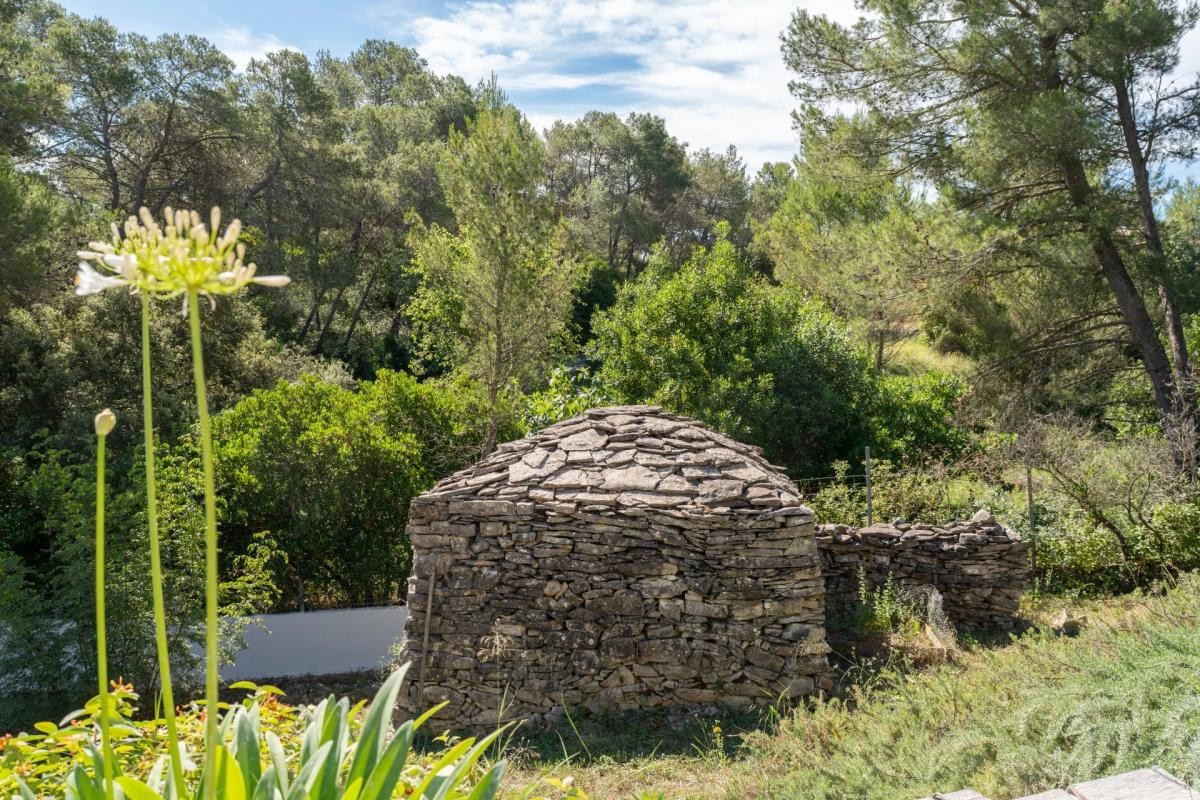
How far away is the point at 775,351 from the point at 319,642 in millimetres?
8113

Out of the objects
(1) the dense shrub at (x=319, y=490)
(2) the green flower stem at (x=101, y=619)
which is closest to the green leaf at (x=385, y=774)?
(2) the green flower stem at (x=101, y=619)

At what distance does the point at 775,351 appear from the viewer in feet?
44.5

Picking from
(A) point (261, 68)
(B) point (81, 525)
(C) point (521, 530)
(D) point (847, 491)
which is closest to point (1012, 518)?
(D) point (847, 491)

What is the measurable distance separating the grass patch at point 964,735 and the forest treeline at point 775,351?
164 inches

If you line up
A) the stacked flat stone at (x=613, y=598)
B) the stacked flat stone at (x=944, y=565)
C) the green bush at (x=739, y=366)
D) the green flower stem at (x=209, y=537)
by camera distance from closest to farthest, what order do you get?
the green flower stem at (x=209, y=537)
the stacked flat stone at (x=613, y=598)
the stacked flat stone at (x=944, y=565)
the green bush at (x=739, y=366)

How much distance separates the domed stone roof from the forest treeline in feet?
9.66

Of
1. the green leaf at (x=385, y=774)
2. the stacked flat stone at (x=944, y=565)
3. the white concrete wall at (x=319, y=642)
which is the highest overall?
the green leaf at (x=385, y=774)

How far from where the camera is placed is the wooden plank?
81.3 inches

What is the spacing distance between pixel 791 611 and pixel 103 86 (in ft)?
58.7

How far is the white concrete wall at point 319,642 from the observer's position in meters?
9.66

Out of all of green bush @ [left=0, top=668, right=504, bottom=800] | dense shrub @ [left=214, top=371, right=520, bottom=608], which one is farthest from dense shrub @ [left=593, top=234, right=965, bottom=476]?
green bush @ [left=0, top=668, right=504, bottom=800]

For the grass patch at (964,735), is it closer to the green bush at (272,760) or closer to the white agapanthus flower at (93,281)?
the green bush at (272,760)

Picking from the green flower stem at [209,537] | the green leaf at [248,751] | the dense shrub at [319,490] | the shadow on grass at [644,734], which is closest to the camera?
the green flower stem at [209,537]

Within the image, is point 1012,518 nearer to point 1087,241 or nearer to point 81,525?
point 1087,241
